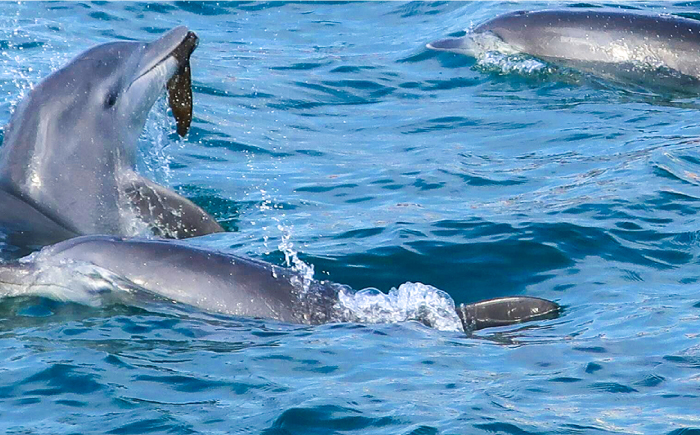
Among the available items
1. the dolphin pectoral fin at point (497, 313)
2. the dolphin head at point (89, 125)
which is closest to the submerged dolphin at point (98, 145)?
the dolphin head at point (89, 125)

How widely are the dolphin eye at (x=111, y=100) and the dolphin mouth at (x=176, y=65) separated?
0.70 feet

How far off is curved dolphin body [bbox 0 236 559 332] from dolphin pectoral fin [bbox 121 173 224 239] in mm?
1557

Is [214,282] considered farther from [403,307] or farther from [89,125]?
[89,125]

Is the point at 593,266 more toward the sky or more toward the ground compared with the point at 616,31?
more toward the ground

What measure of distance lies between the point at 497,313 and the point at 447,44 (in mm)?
9502

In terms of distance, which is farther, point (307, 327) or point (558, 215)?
point (558, 215)

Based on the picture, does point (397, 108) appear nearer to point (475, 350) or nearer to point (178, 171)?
point (178, 171)

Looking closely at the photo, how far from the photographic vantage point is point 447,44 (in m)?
17.0

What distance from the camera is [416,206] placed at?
11203 mm

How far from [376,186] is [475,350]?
4726 millimetres

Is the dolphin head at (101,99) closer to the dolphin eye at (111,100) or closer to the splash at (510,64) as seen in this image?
the dolphin eye at (111,100)

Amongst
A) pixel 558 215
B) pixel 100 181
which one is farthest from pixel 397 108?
pixel 100 181

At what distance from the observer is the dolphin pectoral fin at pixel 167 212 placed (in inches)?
394

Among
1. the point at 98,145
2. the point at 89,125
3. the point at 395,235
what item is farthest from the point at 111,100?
the point at 395,235
